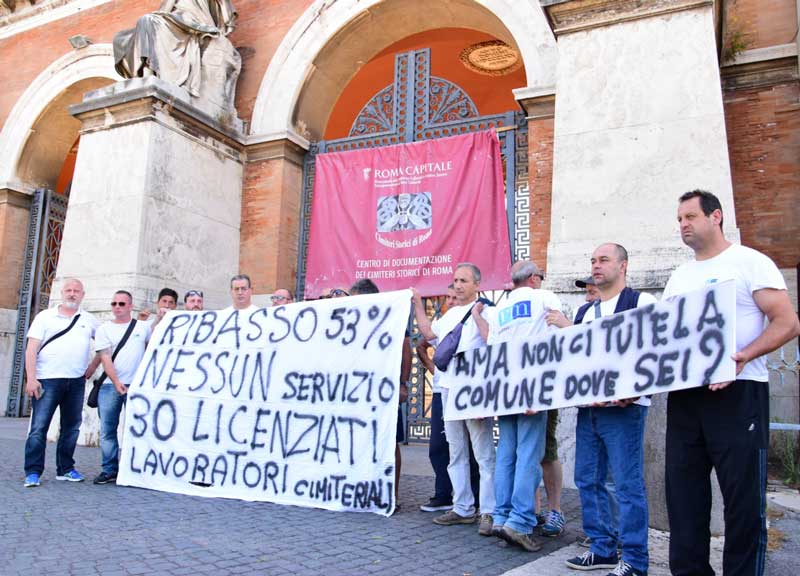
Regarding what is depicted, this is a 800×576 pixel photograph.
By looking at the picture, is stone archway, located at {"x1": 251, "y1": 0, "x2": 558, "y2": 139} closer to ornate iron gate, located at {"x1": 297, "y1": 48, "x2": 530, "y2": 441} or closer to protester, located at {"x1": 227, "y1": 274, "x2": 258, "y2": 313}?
ornate iron gate, located at {"x1": 297, "y1": 48, "x2": 530, "y2": 441}

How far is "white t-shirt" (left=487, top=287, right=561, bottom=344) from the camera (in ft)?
13.8

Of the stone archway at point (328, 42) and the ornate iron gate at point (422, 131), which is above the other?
the stone archway at point (328, 42)

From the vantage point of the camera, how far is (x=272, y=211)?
33.4 feet

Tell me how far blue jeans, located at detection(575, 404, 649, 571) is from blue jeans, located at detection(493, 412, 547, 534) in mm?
333

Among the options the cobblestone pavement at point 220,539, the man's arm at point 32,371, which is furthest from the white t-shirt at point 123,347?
the cobblestone pavement at point 220,539

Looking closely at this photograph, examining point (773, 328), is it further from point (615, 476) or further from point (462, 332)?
point (462, 332)

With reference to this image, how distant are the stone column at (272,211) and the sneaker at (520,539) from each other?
665 cm

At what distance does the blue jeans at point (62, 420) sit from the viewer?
18.4 feet

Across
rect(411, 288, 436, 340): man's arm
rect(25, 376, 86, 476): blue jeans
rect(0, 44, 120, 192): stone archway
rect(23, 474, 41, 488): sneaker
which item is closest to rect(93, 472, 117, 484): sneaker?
rect(25, 376, 86, 476): blue jeans

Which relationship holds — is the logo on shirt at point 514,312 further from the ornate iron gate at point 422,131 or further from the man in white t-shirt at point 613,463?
the ornate iron gate at point 422,131

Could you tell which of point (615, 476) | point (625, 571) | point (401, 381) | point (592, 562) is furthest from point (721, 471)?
point (401, 381)

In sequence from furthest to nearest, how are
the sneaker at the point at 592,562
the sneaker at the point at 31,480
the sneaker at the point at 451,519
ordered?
the sneaker at the point at 31,480 → the sneaker at the point at 451,519 → the sneaker at the point at 592,562

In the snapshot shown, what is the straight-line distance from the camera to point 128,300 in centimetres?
617

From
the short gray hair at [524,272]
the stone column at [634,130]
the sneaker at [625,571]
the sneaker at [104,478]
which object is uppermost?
the stone column at [634,130]
